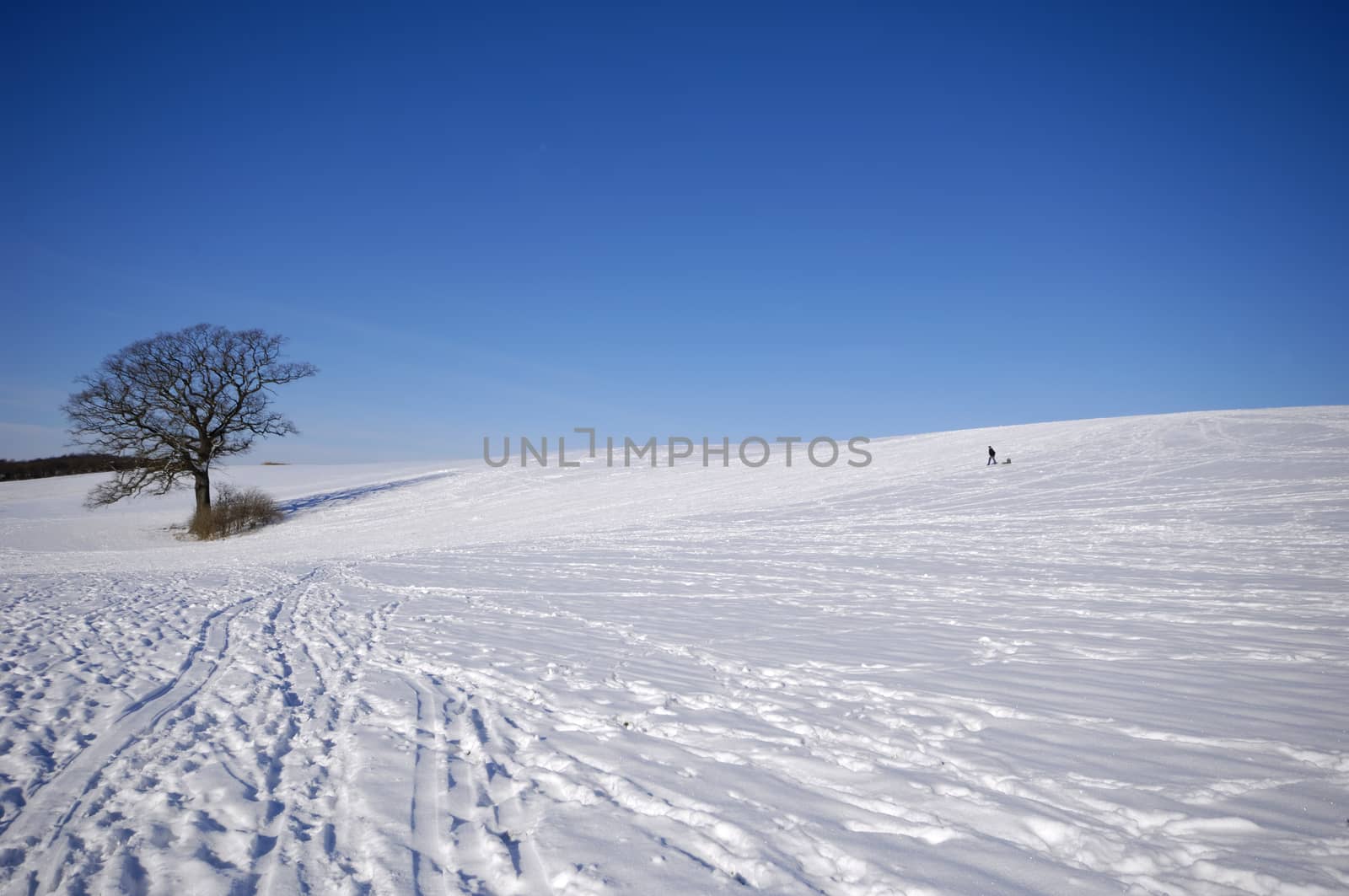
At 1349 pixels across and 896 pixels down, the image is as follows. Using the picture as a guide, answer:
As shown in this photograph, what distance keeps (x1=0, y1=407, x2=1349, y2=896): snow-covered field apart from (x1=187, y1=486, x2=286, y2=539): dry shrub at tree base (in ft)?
48.1

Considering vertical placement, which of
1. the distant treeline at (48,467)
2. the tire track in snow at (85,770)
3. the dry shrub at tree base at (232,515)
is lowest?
the tire track in snow at (85,770)

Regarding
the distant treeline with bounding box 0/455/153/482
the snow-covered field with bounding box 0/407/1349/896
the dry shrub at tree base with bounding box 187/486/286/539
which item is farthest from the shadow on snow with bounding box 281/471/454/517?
the distant treeline with bounding box 0/455/153/482

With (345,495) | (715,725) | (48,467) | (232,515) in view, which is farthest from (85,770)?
(48,467)

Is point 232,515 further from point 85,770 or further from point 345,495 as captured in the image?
point 85,770

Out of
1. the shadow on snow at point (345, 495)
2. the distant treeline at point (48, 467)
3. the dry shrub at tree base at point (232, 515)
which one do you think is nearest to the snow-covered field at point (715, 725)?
the dry shrub at tree base at point (232, 515)

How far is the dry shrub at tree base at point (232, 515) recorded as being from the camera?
27234 mm

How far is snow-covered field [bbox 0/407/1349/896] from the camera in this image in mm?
3377

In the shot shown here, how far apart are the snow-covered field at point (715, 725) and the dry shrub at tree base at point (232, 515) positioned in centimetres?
1465

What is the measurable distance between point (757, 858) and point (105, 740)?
5.19 m

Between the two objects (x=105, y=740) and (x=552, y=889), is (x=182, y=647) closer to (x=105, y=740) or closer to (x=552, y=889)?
(x=105, y=740)

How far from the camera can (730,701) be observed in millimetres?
5641

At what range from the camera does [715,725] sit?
16.8 ft

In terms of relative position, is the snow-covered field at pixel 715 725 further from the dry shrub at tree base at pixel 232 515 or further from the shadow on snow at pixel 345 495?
the shadow on snow at pixel 345 495

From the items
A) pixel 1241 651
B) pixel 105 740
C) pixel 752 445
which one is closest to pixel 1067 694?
pixel 1241 651
